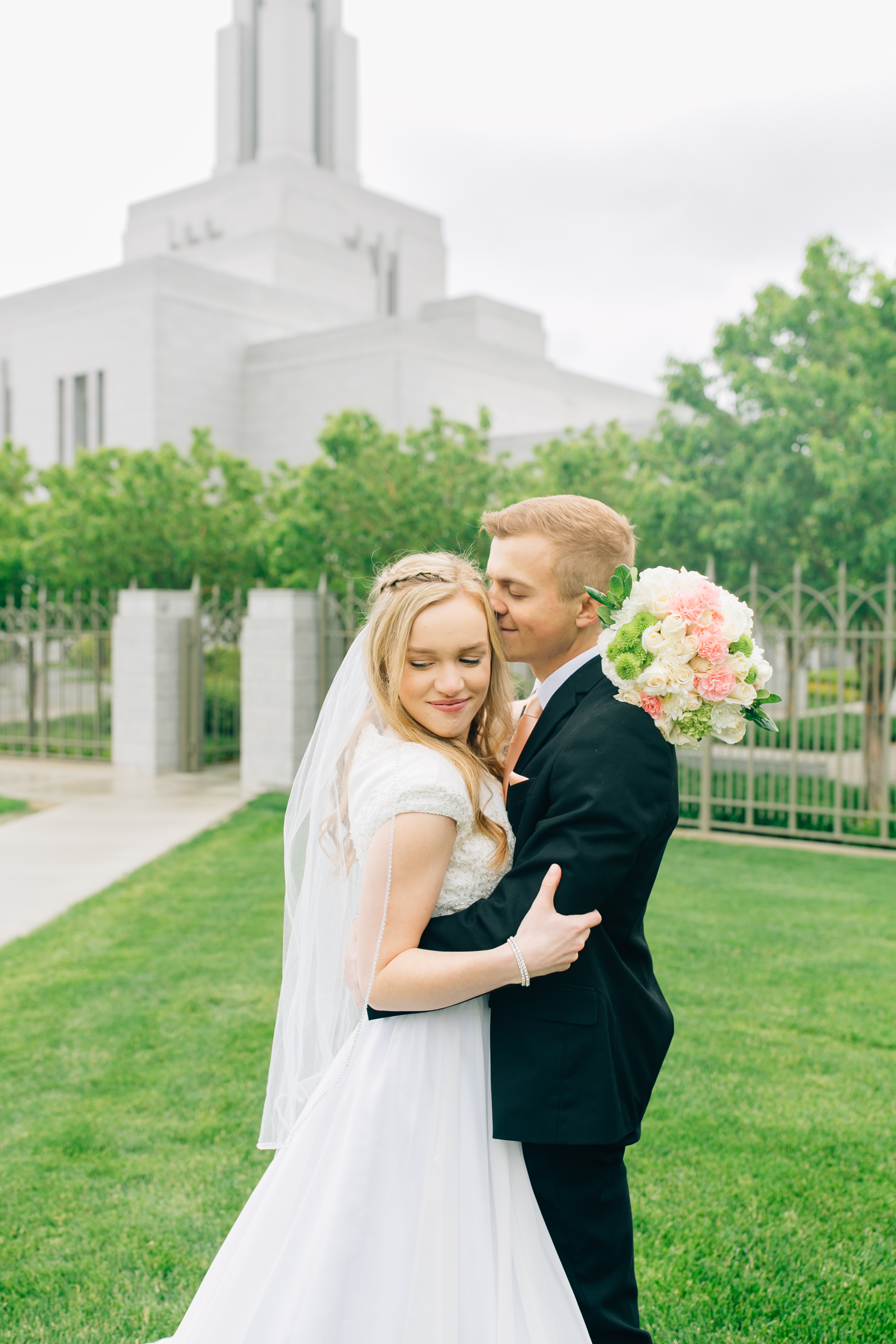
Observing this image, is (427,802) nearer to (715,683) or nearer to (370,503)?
(715,683)

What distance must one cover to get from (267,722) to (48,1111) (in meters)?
8.41

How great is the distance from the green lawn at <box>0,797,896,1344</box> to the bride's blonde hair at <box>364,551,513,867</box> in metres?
1.14

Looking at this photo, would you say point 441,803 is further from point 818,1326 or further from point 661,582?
point 818,1326

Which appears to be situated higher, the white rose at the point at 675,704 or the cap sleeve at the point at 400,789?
the white rose at the point at 675,704

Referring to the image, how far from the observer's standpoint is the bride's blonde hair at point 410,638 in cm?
215

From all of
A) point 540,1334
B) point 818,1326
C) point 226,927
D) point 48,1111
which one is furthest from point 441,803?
point 226,927

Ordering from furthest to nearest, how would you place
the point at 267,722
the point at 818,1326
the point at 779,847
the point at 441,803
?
the point at 267,722 < the point at 779,847 < the point at 818,1326 < the point at 441,803

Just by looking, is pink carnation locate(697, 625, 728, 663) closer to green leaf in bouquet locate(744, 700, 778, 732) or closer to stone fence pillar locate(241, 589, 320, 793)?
green leaf in bouquet locate(744, 700, 778, 732)

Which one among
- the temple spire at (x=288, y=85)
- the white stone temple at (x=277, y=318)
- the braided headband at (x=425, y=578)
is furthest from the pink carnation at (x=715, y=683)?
the temple spire at (x=288, y=85)

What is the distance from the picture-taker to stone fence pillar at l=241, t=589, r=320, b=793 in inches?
492

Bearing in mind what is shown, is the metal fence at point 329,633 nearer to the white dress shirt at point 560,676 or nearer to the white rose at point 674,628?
the white dress shirt at point 560,676

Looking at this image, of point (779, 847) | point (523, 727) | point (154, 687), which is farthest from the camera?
point (154, 687)

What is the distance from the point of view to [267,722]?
12.8m

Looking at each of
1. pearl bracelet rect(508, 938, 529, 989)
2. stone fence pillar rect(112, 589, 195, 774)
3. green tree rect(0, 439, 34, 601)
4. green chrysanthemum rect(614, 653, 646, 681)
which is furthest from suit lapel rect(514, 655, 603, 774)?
green tree rect(0, 439, 34, 601)
